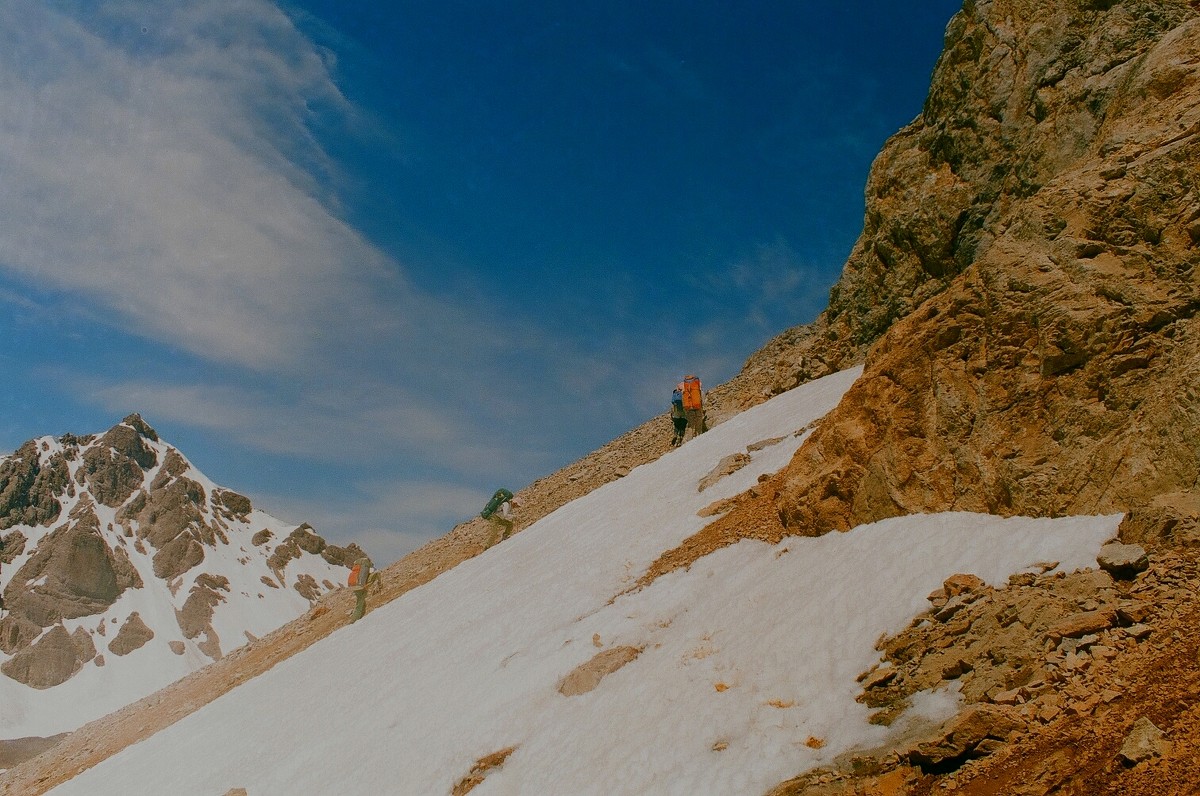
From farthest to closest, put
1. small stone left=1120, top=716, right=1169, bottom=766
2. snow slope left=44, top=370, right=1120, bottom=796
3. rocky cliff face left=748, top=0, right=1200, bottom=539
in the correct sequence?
rocky cliff face left=748, top=0, right=1200, bottom=539 < snow slope left=44, top=370, right=1120, bottom=796 < small stone left=1120, top=716, right=1169, bottom=766

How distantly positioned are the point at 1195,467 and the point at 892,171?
72.3 feet

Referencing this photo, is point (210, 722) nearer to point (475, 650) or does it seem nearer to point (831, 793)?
point (475, 650)

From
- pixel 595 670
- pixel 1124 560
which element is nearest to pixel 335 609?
pixel 595 670

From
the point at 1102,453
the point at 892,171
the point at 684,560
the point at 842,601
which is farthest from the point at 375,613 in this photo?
the point at 892,171

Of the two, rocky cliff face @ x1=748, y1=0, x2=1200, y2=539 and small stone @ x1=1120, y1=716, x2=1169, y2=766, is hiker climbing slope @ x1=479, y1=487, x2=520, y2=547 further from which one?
small stone @ x1=1120, y1=716, x2=1169, y2=766

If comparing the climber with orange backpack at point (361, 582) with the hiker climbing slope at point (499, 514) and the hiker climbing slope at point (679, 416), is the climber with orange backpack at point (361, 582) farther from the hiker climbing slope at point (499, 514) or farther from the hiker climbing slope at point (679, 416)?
the hiker climbing slope at point (679, 416)

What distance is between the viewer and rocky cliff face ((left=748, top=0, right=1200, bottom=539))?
9484 mm

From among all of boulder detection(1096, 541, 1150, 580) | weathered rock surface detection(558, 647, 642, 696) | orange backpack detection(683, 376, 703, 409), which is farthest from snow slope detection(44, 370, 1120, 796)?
orange backpack detection(683, 376, 703, 409)

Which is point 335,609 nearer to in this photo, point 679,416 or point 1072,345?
point 679,416

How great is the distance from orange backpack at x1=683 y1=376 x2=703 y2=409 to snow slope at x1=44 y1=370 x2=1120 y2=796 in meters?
6.30

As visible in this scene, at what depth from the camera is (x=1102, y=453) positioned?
973 cm

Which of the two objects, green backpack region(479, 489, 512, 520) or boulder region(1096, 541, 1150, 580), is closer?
boulder region(1096, 541, 1150, 580)

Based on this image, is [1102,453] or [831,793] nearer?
[831,793]

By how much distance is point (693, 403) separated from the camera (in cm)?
3241
